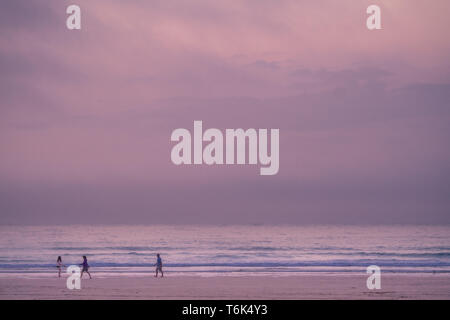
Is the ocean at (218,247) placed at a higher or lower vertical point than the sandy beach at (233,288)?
higher

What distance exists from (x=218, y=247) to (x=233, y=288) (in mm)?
34829

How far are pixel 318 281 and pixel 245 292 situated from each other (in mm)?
4369

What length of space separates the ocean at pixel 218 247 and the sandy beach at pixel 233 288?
441 inches

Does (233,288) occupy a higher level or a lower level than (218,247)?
lower

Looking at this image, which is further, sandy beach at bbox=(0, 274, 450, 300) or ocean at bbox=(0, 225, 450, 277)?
ocean at bbox=(0, 225, 450, 277)

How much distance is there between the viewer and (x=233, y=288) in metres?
19.3

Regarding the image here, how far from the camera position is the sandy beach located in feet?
58.0

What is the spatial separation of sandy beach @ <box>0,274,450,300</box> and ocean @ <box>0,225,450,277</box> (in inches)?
441

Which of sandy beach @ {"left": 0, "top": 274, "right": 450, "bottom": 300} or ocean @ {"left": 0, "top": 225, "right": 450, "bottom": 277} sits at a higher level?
ocean @ {"left": 0, "top": 225, "right": 450, "bottom": 277}

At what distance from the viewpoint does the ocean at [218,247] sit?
3859 centimetres

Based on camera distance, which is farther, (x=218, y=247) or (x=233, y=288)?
(x=218, y=247)
